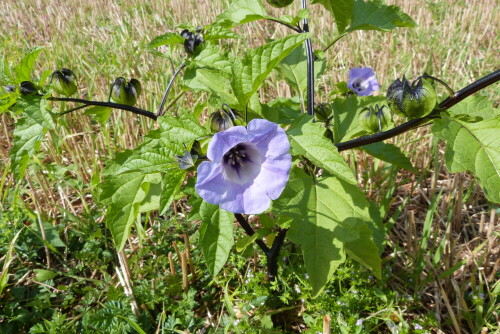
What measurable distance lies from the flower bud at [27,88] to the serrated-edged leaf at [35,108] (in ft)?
0.05

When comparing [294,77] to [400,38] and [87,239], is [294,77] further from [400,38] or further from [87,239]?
[400,38]

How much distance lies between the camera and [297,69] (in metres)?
1.74

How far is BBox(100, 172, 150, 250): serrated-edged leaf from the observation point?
4.85ft

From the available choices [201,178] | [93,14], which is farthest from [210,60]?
[93,14]

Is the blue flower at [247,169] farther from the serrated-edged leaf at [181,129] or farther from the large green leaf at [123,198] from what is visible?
the large green leaf at [123,198]

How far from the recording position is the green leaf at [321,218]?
1.37 meters

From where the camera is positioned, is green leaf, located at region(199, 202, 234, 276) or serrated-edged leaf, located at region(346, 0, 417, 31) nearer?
green leaf, located at region(199, 202, 234, 276)

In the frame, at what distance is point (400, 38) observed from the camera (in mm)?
4535

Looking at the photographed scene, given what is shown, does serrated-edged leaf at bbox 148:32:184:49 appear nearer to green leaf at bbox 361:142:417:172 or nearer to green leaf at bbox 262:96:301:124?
green leaf at bbox 262:96:301:124

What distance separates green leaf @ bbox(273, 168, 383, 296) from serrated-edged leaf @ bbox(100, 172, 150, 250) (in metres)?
0.52

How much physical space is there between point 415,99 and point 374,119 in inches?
9.6

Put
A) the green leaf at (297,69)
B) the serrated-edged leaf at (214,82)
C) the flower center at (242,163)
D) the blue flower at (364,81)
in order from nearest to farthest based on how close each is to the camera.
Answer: the flower center at (242,163) < the serrated-edged leaf at (214,82) < the green leaf at (297,69) < the blue flower at (364,81)

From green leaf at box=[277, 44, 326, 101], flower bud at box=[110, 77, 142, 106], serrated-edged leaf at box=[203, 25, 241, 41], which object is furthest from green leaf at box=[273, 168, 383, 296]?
flower bud at box=[110, 77, 142, 106]

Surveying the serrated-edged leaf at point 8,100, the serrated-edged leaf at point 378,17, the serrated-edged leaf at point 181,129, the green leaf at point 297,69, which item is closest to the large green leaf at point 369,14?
the serrated-edged leaf at point 378,17
